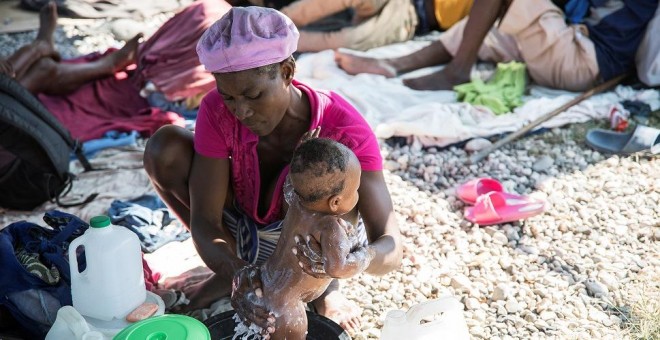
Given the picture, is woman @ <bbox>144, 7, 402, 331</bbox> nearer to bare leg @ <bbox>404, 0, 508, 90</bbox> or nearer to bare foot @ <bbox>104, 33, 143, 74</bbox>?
bare foot @ <bbox>104, 33, 143, 74</bbox>

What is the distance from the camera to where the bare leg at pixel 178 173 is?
7.95 feet

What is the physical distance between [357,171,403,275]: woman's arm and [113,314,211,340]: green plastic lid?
0.62 metres

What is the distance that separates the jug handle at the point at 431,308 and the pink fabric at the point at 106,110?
254 centimetres

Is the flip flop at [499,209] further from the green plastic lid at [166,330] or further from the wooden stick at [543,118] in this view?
the green plastic lid at [166,330]

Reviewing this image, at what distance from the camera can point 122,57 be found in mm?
4719

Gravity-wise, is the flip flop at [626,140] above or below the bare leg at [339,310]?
below

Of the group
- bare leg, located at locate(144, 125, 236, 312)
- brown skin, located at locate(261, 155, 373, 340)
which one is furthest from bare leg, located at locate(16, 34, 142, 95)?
brown skin, located at locate(261, 155, 373, 340)

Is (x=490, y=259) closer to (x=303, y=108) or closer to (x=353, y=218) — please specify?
(x=353, y=218)

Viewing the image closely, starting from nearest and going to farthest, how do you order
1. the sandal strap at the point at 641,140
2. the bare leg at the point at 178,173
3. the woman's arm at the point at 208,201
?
the woman's arm at the point at 208,201 → the bare leg at the point at 178,173 → the sandal strap at the point at 641,140

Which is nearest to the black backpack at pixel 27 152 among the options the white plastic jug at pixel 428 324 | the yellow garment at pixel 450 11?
the white plastic jug at pixel 428 324

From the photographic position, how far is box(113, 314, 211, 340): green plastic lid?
1659 millimetres

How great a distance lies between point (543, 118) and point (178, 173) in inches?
100

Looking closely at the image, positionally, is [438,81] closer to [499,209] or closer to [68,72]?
[499,209]

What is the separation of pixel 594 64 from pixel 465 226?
2014 millimetres
